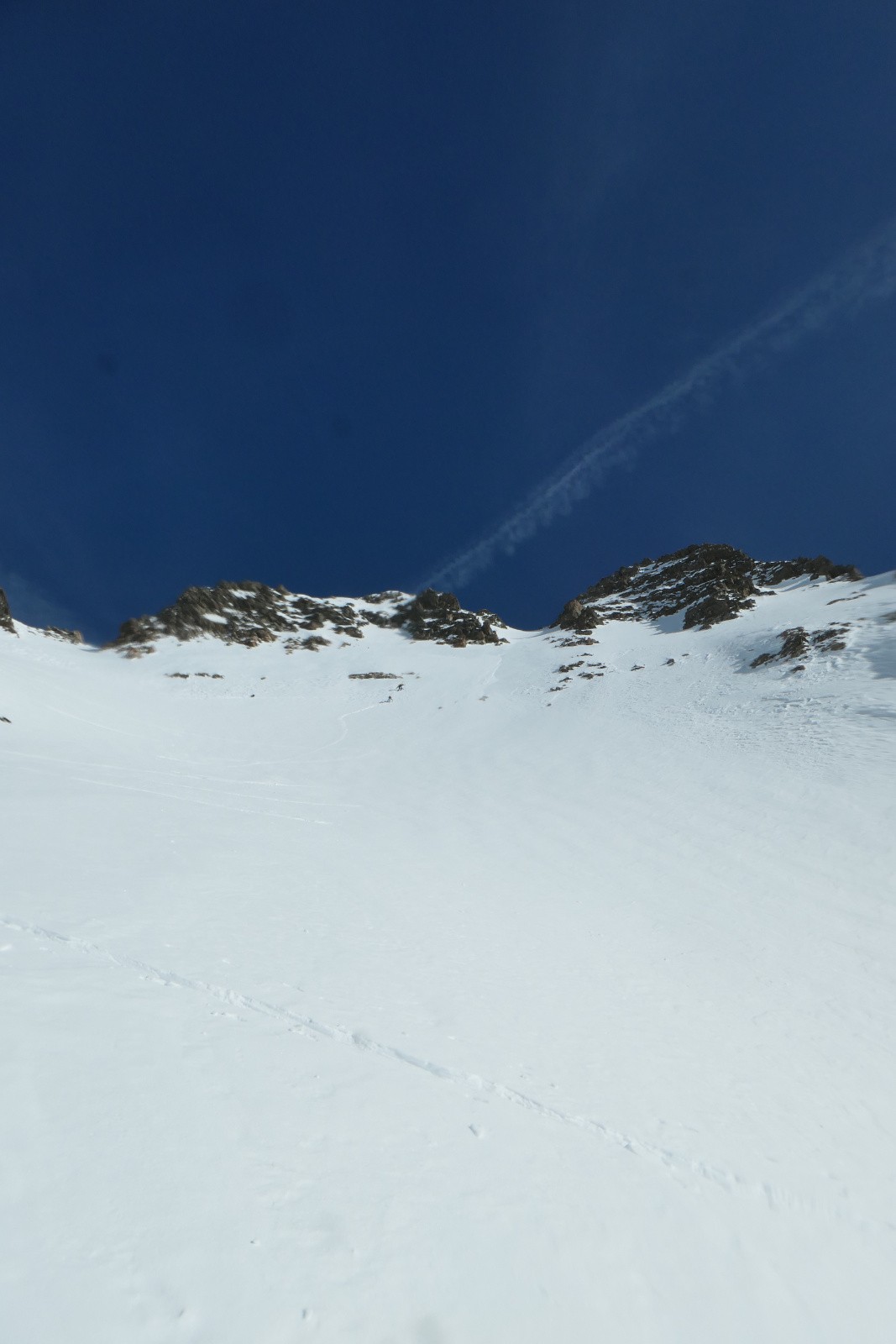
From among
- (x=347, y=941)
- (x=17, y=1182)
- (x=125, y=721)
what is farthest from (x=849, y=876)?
(x=125, y=721)

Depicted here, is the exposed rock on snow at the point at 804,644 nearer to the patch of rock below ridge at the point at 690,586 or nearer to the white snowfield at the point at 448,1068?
the white snowfield at the point at 448,1068

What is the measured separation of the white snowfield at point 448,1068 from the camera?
267 cm

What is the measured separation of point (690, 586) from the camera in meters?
56.3

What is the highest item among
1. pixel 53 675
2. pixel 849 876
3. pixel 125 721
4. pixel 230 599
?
pixel 230 599

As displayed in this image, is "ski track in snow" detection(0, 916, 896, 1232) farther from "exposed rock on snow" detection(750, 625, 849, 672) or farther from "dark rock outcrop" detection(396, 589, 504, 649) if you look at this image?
"dark rock outcrop" detection(396, 589, 504, 649)

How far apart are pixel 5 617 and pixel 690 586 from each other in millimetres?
63313

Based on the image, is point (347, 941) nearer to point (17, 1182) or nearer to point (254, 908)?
point (254, 908)

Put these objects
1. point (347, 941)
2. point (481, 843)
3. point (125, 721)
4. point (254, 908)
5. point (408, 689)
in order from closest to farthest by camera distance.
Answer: point (347, 941)
point (254, 908)
point (481, 843)
point (125, 721)
point (408, 689)

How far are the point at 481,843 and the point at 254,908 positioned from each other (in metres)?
6.03

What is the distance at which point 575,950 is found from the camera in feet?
24.1

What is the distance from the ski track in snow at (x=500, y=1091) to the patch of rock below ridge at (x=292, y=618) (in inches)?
1770

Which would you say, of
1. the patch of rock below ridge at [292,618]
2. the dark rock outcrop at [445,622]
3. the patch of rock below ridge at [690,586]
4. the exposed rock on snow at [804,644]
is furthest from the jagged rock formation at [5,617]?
the exposed rock on snow at [804,644]

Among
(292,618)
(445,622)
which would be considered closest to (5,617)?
(292,618)

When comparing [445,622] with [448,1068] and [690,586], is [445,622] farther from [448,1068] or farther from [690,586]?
[448,1068]
